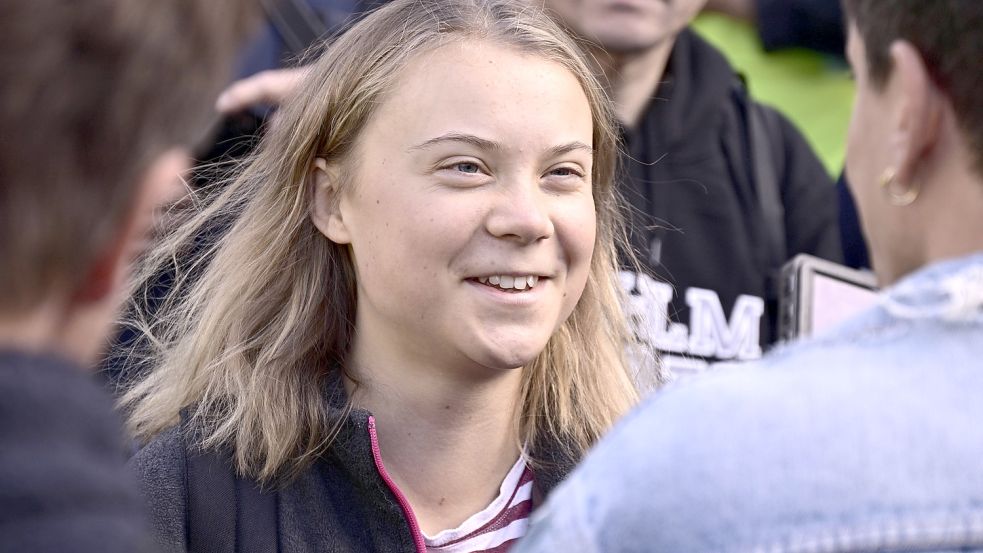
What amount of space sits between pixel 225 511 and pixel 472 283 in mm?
571

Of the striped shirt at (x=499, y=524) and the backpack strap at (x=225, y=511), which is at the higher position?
the backpack strap at (x=225, y=511)

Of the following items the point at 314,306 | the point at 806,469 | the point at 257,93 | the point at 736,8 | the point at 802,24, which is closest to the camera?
the point at 806,469

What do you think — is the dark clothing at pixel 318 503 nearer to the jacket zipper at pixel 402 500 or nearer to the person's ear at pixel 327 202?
the jacket zipper at pixel 402 500

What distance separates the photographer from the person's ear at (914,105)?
1239mm

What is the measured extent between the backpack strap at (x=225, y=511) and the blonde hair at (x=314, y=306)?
4 cm

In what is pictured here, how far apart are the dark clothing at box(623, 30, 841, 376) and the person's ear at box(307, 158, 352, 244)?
91 centimetres

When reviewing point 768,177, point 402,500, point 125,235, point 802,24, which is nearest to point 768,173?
point 768,177

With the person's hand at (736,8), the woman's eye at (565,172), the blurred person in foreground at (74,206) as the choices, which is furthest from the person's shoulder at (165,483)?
the person's hand at (736,8)

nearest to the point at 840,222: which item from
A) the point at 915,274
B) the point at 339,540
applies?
the point at 339,540

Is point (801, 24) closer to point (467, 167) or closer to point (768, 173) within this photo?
point (768, 173)

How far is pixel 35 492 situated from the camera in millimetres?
908

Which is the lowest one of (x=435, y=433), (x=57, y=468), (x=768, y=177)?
(x=768, y=177)

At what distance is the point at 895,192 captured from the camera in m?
1.30

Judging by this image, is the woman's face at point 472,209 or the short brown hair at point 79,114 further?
the woman's face at point 472,209
